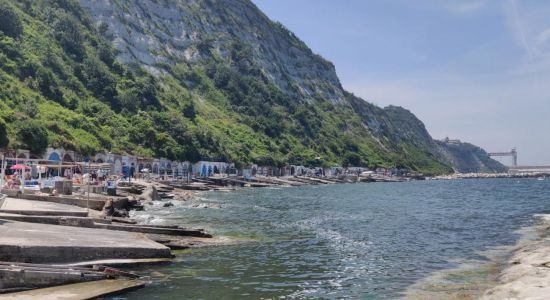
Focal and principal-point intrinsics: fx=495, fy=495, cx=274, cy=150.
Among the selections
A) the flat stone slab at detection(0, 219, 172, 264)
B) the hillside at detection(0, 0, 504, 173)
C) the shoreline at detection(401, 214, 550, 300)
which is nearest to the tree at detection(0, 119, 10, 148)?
the hillside at detection(0, 0, 504, 173)

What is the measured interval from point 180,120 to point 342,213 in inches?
2938

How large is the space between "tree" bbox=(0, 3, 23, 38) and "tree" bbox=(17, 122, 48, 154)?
46697 mm

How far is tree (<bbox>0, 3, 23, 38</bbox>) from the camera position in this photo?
99.0m

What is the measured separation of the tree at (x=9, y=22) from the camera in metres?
99.0

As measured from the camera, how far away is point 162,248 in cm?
1956

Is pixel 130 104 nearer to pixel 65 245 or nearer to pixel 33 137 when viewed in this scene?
pixel 33 137

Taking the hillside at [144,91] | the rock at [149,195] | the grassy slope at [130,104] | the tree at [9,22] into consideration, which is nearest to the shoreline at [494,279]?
the rock at [149,195]

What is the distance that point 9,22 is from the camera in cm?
9981

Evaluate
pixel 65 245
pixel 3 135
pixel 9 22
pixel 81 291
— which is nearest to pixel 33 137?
pixel 3 135

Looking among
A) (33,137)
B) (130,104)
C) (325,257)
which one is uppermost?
(130,104)

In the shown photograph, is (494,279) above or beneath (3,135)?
beneath

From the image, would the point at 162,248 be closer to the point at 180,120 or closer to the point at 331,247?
the point at 331,247

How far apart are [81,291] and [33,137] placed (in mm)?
54696

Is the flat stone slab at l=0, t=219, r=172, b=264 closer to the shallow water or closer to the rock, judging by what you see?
the shallow water
